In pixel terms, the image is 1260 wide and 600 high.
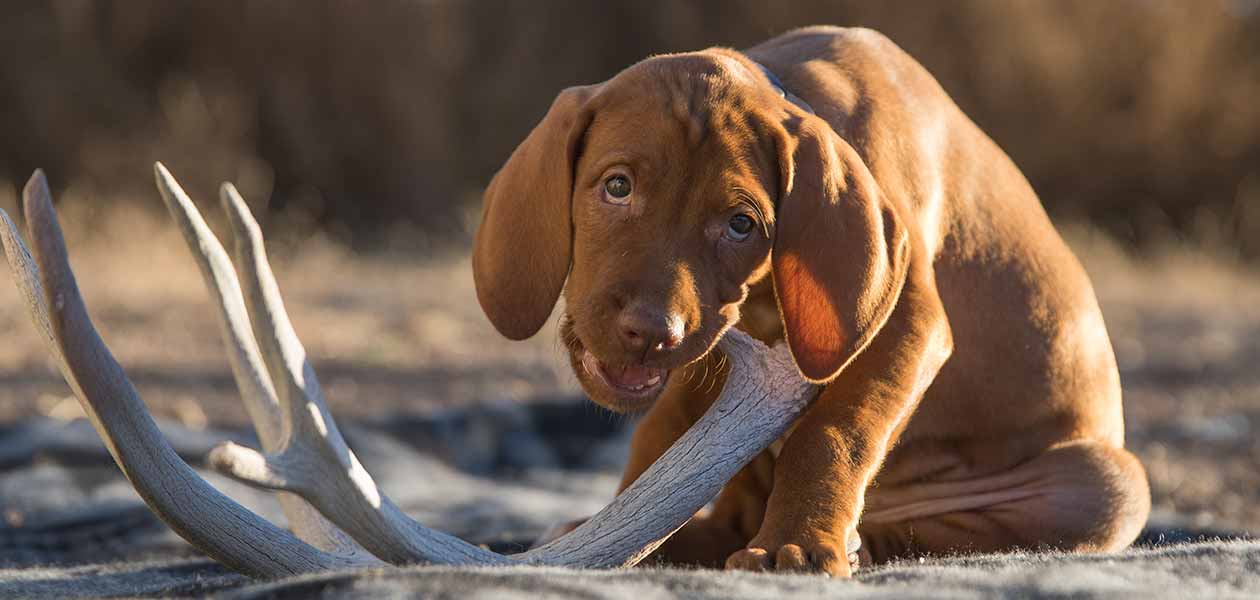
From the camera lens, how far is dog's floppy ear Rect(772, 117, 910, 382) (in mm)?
2256

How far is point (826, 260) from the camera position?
226 cm

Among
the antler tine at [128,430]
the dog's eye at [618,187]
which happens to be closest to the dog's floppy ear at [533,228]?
the dog's eye at [618,187]

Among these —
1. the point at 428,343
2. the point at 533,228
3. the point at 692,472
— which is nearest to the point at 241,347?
the point at 533,228

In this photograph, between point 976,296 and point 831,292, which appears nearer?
point 831,292

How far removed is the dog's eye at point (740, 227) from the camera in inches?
87.9

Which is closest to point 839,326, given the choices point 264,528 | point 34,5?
point 264,528

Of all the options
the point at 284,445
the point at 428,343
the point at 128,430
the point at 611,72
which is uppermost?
the point at 611,72

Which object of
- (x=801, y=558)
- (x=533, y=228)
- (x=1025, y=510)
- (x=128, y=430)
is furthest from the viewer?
(x=1025, y=510)

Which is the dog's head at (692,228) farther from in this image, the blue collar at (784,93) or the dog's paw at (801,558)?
the dog's paw at (801,558)

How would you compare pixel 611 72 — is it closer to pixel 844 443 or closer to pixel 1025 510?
pixel 1025 510

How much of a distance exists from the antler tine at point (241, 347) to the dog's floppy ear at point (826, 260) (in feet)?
2.56

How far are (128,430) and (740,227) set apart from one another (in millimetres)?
939

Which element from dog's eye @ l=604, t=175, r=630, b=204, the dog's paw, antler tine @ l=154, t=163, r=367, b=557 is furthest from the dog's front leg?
antler tine @ l=154, t=163, r=367, b=557

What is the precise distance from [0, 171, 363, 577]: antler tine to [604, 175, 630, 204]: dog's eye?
0.69m
